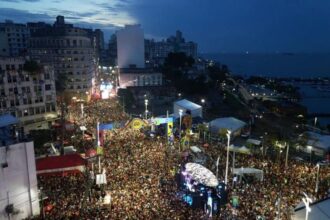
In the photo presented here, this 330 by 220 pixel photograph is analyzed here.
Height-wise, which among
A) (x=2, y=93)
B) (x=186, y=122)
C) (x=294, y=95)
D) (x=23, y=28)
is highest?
(x=23, y=28)

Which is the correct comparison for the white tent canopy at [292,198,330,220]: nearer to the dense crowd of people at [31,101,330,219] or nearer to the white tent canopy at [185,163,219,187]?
the dense crowd of people at [31,101,330,219]

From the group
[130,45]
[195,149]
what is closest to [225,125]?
[195,149]

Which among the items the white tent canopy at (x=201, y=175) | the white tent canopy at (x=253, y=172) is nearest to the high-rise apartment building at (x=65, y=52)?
the white tent canopy at (x=253, y=172)

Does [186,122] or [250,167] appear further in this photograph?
[186,122]

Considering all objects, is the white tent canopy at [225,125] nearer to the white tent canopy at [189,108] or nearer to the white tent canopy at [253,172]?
the white tent canopy at [189,108]

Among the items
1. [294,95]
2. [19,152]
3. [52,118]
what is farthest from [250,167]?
[294,95]

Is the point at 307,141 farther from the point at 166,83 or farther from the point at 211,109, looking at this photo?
the point at 166,83

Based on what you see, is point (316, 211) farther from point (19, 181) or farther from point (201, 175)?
point (19, 181)
